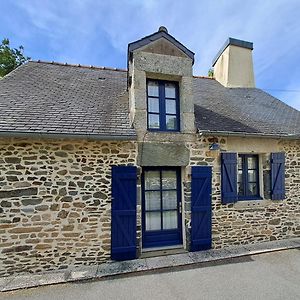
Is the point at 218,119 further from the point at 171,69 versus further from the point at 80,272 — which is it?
the point at 80,272

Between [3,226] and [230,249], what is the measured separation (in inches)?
205

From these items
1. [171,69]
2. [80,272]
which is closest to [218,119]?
[171,69]

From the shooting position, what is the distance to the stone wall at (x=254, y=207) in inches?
215

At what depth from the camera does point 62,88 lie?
646cm

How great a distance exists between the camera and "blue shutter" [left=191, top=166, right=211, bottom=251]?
5.27 m

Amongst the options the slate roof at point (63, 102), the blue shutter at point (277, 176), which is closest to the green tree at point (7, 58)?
the slate roof at point (63, 102)

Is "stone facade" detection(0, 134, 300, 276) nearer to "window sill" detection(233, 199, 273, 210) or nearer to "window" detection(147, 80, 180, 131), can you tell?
"window" detection(147, 80, 180, 131)

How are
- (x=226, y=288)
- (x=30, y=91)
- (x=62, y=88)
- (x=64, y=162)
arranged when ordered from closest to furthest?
(x=226, y=288)
(x=64, y=162)
(x=30, y=91)
(x=62, y=88)

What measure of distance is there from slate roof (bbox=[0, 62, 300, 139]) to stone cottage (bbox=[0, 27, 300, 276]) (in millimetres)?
49

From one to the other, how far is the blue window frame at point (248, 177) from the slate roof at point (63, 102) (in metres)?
3.27

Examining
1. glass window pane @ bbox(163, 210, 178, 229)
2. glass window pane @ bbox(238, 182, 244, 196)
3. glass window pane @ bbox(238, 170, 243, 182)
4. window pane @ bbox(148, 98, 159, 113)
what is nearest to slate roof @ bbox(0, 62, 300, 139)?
window pane @ bbox(148, 98, 159, 113)

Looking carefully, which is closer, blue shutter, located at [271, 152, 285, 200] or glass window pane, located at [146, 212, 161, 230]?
glass window pane, located at [146, 212, 161, 230]

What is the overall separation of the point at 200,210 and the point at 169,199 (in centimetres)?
81

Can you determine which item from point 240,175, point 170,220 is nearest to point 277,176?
point 240,175
